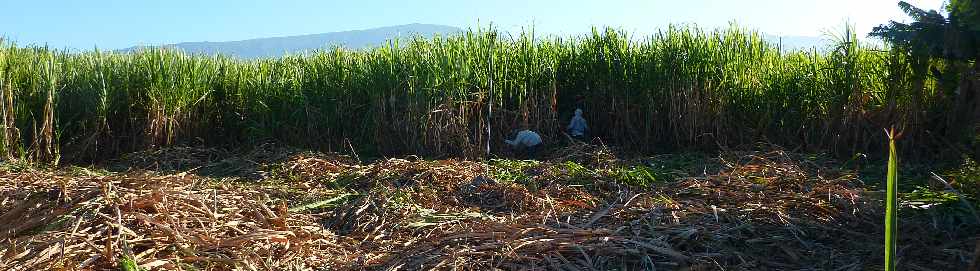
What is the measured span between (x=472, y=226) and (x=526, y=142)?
306cm

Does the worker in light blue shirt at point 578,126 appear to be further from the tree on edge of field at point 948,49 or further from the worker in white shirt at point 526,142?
the tree on edge of field at point 948,49

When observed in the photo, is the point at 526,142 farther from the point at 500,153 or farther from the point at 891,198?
the point at 891,198

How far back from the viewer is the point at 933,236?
3252 millimetres

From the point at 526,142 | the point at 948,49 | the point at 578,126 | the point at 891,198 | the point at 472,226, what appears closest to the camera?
the point at 891,198

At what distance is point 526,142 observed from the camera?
6781mm

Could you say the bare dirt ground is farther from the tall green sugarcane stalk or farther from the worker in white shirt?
the tall green sugarcane stalk

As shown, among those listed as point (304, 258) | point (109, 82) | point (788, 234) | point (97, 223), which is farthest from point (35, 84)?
point (788, 234)

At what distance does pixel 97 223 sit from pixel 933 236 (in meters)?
3.55

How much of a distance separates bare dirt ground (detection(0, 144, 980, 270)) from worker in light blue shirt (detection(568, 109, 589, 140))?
216cm

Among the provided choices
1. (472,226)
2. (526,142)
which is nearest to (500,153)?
(526,142)

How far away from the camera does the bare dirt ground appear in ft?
9.90

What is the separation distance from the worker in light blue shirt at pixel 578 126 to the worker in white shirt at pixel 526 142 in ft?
1.45

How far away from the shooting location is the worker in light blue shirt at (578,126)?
7.11 metres

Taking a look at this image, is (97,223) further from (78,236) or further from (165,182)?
(165,182)
